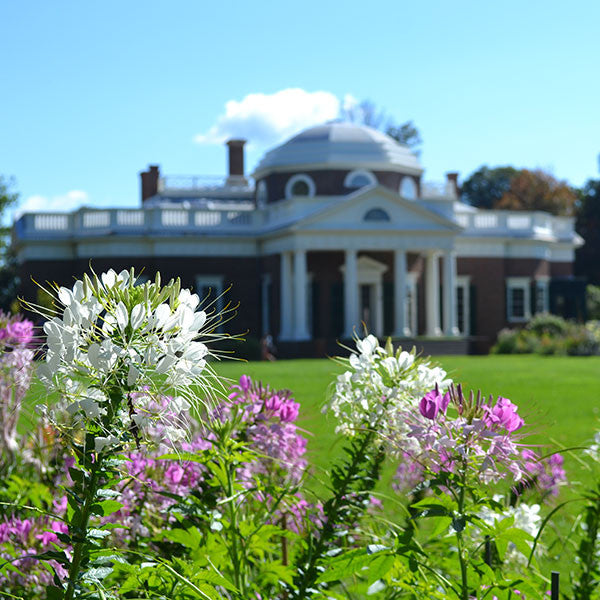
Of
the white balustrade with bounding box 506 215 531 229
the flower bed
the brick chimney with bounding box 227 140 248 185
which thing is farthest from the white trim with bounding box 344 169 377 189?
the flower bed

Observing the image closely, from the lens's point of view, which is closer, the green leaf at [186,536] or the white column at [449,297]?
the green leaf at [186,536]

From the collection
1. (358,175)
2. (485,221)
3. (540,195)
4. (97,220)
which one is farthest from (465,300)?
(540,195)

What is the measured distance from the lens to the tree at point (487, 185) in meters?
75.7

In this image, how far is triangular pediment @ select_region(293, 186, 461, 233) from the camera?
36.5 meters

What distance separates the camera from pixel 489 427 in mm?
2578

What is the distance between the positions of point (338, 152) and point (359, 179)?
1385 millimetres

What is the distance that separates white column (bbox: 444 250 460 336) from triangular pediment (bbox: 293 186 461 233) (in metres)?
2.57

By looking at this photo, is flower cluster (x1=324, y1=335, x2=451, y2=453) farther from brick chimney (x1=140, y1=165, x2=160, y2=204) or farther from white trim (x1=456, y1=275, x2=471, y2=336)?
brick chimney (x1=140, y1=165, x2=160, y2=204)

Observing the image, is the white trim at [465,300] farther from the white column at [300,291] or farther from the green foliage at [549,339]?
the white column at [300,291]

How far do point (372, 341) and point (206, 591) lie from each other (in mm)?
929

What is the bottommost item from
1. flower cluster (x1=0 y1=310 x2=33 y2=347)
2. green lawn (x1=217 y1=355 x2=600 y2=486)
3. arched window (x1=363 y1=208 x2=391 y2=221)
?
green lawn (x1=217 y1=355 x2=600 y2=486)

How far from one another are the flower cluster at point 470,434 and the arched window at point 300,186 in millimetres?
37776

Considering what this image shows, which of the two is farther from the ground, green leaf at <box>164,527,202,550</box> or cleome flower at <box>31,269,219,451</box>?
cleome flower at <box>31,269,219,451</box>

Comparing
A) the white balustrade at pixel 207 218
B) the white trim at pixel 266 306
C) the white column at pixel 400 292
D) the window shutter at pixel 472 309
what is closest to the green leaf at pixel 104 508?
the white column at pixel 400 292
